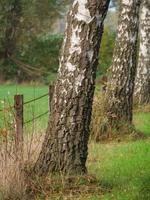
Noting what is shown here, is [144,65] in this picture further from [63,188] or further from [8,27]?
[8,27]

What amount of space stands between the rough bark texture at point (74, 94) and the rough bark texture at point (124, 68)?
217 inches

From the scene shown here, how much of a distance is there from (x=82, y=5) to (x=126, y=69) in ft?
20.3

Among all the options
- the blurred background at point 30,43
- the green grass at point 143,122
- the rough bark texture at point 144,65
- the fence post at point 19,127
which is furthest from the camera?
the blurred background at point 30,43

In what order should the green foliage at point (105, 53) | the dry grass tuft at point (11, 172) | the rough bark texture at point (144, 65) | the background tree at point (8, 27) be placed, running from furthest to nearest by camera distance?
the green foliage at point (105, 53), the background tree at point (8, 27), the rough bark texture at point (144, 65), the dry grass tuft at point (11, 172)

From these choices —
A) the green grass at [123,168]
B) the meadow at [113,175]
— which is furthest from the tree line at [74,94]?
the green grass at [123,168]

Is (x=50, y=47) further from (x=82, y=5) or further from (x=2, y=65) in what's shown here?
(x=82, y=5)

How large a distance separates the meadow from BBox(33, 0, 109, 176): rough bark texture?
0.37 metres

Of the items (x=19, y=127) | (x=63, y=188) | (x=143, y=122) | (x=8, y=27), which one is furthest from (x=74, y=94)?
(x=8, y=27)

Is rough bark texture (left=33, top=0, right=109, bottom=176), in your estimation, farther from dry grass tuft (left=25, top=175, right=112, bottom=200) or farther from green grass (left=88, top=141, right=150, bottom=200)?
green grass (left=88, top=141, right=150, bottom=200)

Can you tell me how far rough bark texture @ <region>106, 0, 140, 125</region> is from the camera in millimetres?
14688

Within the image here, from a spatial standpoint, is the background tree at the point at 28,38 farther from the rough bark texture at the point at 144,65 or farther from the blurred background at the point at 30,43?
the rough bark texture at the point at 144,65

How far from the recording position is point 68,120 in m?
8.85

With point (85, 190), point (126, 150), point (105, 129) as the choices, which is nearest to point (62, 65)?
point (85, 190)

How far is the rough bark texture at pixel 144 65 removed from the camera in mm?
20938
